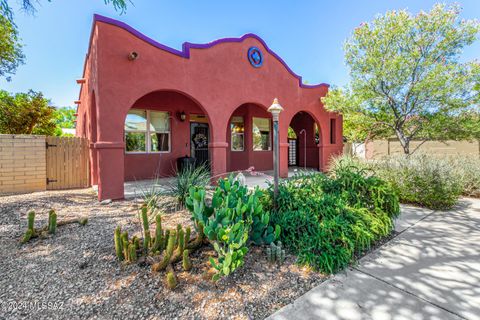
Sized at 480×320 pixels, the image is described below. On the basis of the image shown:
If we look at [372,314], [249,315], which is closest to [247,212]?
[249,315]

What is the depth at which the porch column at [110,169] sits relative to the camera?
5.30 meters

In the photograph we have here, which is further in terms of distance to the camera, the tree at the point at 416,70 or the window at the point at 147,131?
the window at the point at 147,131

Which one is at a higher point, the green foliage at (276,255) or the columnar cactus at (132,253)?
the columnar cactus at (132,253)

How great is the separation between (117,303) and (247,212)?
1538 mm

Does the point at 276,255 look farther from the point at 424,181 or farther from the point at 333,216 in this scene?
the point at 424,181

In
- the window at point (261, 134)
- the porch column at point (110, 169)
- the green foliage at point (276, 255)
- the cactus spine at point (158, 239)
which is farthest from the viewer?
the window at point (261, 134)

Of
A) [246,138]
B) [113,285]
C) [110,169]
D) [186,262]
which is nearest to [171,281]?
[186,262]

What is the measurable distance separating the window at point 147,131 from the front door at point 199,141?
3.53 ft

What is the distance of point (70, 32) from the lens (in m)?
8.11

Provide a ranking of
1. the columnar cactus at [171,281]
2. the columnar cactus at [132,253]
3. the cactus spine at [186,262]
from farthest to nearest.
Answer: the columnar cactus at [132,253]
the cactus spine at [186,262]
the columnar cactus at [171,281]

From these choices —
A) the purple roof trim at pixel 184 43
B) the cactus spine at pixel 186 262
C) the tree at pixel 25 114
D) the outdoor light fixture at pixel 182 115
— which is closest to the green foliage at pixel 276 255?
the cactus spine at pixel 186 262

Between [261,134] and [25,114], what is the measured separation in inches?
500

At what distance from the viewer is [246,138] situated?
1061 centimetres

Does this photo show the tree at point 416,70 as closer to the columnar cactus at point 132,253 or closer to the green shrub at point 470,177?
the green shrub at point 470,177
